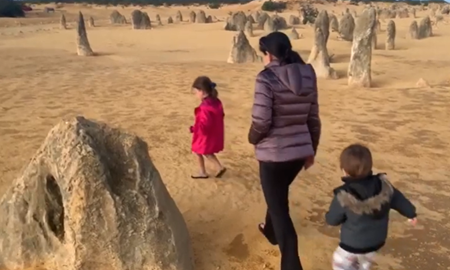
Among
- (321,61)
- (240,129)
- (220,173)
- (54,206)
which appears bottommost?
(240,129)

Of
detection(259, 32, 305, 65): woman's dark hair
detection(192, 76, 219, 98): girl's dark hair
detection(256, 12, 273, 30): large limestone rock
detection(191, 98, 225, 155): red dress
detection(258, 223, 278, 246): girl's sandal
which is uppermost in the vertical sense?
detection(259, 32, 305, 65): woman's dark hair

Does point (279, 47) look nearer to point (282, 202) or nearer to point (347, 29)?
point (282, 202)

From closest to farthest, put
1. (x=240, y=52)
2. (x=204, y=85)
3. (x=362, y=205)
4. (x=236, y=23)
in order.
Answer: (x=362, y=205), (x=204, y=85), (x=240, y=52), (x=236, y=23)

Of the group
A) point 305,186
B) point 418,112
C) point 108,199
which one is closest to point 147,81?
point 418,112

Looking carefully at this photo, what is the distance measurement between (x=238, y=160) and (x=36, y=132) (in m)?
3.01

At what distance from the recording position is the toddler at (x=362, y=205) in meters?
3.07

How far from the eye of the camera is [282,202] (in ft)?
11.7

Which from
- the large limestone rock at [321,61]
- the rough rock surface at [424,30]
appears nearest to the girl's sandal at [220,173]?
the large limestone rock at [321,61]

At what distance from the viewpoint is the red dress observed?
525 centimetres

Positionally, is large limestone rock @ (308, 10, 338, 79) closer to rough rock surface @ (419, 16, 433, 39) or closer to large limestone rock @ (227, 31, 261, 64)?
large limestone rock @ (227, 31, 261, 64)

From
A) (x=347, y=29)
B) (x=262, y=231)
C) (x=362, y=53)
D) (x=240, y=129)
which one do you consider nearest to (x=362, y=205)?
(x=262, y=231)

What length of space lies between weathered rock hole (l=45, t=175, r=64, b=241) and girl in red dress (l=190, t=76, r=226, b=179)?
72.4 inches

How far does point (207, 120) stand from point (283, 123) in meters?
1.85

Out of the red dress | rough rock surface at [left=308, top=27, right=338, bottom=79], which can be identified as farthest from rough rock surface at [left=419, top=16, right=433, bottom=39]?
Answer: the red dress
